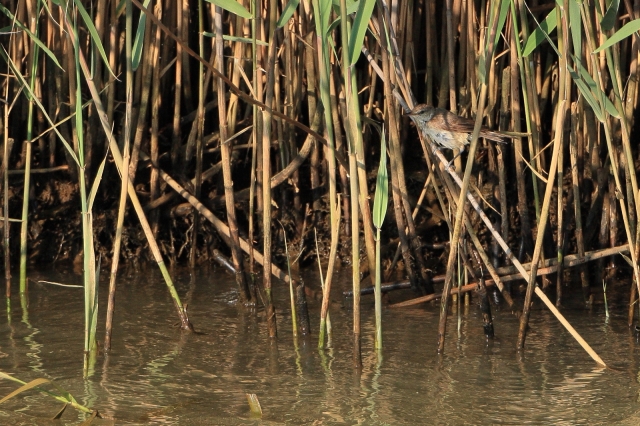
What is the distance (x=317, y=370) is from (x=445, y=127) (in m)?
1.44

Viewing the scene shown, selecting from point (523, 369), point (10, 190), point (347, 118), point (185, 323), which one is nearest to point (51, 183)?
point (10, 190)

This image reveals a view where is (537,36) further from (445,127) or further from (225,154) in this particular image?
(225,154)

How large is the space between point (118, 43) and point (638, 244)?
314 cm

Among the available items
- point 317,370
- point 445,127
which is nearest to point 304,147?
point 445,127

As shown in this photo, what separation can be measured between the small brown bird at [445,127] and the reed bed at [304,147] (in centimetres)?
14

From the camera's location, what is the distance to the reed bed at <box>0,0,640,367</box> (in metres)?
4.62

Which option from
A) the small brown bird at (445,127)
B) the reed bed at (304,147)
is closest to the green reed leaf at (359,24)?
the reed bed at (304,147)

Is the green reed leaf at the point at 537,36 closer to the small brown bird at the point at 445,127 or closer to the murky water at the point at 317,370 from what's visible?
the small brown bird at the point at 445,127

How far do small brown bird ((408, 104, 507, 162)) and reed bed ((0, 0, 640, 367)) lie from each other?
0.14m

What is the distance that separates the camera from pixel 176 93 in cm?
548

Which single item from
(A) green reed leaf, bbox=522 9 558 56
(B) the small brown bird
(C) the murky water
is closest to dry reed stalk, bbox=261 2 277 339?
(C) the murky water

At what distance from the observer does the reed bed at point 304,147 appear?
4625 mm

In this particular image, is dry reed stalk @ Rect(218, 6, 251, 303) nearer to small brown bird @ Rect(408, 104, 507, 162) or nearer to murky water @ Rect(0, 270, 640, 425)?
murky water @ Rect(0, 270, 640, 425)

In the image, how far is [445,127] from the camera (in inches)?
181
